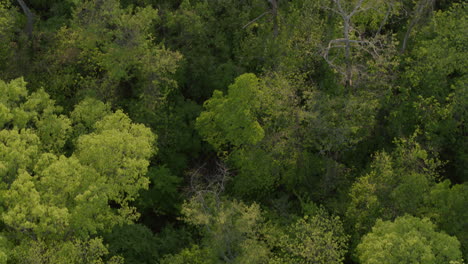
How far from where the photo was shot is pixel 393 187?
36.3 metres

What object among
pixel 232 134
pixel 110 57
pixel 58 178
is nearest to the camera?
pixel 58 178

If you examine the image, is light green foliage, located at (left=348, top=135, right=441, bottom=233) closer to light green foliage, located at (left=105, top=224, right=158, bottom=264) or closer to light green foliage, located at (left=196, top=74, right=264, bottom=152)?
light green foliage, located at (left=196, top=74, right=264, bottom=152)

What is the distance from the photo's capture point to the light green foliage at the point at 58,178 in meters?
30.2

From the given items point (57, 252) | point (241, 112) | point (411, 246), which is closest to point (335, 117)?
point (241, 112)

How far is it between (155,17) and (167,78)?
5.27 meters

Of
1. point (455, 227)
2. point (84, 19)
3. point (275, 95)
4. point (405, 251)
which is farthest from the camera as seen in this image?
point (84, 19)

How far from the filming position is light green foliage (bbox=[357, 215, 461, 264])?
2956cm

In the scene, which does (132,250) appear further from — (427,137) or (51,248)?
(427,137)

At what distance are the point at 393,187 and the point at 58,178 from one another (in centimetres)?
2338

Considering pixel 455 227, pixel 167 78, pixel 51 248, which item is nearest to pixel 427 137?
pixel 455 227

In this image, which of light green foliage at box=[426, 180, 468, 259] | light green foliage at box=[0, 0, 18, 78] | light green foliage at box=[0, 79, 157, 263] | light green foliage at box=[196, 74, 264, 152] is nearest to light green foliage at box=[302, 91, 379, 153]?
light green foliage at box=[196, 74, 264, 152]

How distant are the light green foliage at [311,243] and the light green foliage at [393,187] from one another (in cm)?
242

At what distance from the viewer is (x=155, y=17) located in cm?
4228

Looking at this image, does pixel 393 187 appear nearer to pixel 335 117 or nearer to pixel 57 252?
pixel 335 117
